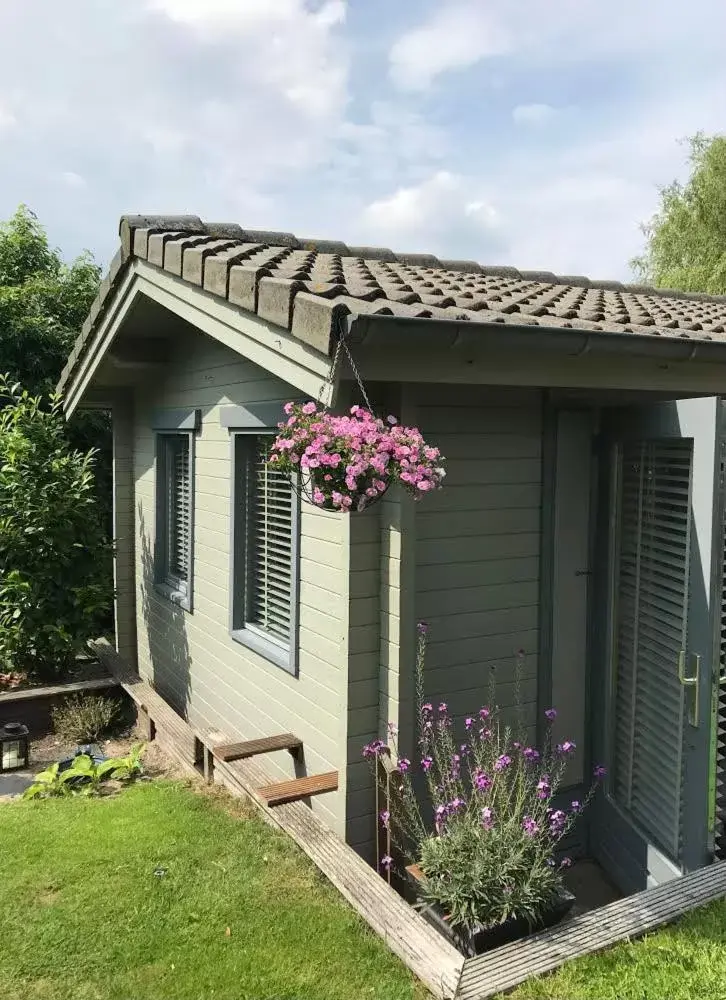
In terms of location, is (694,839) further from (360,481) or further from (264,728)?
(264,728)

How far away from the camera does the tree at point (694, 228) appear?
60.5 feet

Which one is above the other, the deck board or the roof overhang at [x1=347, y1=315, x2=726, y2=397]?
the roof overhang at [x1=347, y1=315, x2=726, y2=397]

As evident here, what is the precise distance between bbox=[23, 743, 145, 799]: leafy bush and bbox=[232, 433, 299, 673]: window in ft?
4.12

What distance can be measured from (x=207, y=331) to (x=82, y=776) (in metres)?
3.25

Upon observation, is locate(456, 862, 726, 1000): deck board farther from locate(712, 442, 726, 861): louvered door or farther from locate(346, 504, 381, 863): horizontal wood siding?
locate(346, 504, 381, 863): horizontal wood siding

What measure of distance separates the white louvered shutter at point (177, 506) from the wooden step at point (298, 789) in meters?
3.20

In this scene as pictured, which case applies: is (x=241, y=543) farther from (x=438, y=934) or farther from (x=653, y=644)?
(x=438, y=934)

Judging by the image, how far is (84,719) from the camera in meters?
6.56

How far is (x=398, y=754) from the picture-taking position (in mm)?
3768

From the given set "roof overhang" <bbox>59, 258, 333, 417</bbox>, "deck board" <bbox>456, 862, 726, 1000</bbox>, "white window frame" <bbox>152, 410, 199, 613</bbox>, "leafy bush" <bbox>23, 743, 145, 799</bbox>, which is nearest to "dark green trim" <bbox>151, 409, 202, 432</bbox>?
"white window frame" <bbox>152, 410, 199, 613</bbox>

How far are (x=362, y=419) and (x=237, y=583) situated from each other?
261cm

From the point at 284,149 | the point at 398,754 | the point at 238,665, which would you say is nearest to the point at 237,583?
the point at 238,665

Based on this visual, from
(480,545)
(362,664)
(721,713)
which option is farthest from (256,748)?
(721,713)

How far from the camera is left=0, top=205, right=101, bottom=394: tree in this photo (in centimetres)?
949
